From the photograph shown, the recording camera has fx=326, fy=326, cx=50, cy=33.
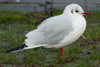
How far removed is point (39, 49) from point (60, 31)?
841 millimetres

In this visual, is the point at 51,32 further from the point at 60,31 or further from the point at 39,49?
the point at 39,49

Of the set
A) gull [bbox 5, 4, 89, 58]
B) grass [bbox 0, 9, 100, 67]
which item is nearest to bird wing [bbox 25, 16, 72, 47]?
gull [bbox 5, 4, 89, 58]

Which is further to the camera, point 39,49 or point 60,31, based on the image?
point 39,49

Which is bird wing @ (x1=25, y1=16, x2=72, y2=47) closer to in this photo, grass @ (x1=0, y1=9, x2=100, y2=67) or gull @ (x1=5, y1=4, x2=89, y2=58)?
gull @ (x1=5, y1=4, x2=89, y2=58)

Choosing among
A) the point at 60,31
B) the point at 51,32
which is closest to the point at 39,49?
the point at 51,32

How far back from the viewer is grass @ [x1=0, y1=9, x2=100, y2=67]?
4.65 metres

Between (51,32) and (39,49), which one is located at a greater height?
(51,32)

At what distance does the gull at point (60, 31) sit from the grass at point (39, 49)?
252 millimetres

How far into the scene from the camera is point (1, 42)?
577 centimetres

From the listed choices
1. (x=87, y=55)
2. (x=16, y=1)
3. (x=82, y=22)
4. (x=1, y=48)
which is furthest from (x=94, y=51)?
(x=16, y=1)

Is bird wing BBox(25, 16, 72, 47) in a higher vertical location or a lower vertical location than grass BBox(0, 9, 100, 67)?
higher

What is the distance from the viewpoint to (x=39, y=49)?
209 inches

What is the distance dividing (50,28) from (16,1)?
4.54 m

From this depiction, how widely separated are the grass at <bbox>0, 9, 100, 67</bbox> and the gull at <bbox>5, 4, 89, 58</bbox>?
25cm
